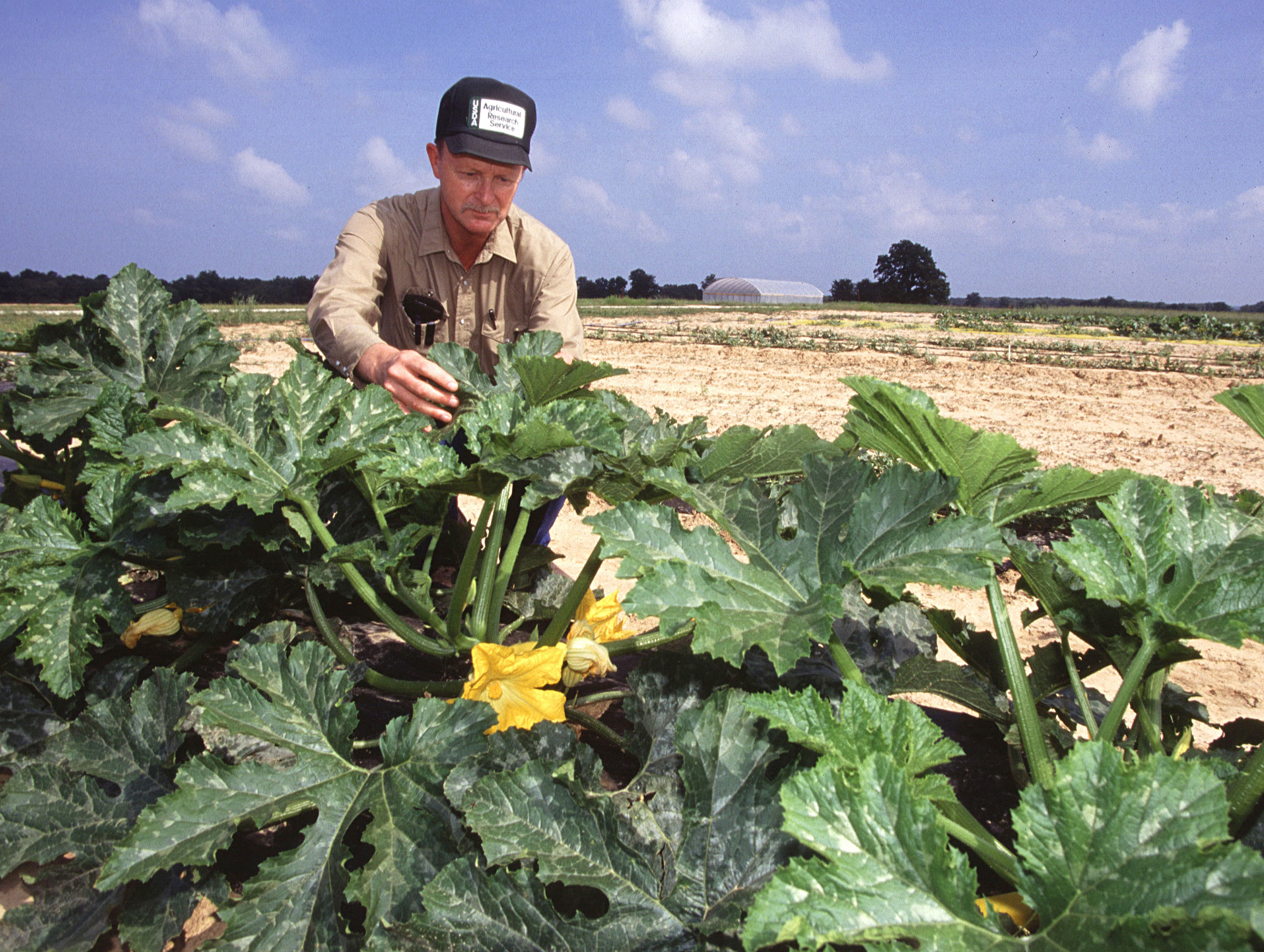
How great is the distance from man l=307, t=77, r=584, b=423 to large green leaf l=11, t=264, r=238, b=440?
1.40 feet

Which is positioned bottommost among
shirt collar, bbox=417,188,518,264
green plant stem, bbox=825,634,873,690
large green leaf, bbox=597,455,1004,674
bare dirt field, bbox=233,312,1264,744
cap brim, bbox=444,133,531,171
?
bare dirt field, bbox=233,312,1264,744

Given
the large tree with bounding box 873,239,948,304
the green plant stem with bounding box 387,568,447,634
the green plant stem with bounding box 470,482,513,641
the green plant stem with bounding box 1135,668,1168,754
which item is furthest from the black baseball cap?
the large tree with bounding box 873,239,948,304

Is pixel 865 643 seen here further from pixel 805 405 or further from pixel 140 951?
pixel 805 405

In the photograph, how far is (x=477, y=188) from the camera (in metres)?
2.77

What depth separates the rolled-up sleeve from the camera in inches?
94.7

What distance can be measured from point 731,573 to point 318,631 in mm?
1058

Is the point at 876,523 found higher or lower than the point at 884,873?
higher

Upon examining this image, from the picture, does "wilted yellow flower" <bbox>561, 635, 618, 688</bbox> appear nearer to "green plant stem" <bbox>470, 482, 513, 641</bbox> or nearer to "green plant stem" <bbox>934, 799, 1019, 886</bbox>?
"green plant stem" <bbox>470, 482, 513, 641</bbox>

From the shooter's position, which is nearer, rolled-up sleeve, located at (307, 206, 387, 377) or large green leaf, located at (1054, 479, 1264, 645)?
large green leaf, located at (1054, 479, 1264, 645)

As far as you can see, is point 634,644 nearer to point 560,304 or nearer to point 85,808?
point 85,808

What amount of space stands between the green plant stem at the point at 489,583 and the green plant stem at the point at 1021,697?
0.87m

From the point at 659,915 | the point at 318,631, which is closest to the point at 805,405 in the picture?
the point at 318,631

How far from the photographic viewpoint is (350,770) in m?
1.19

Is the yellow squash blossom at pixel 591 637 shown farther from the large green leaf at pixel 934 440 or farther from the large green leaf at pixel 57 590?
the large green leaf at pixel 57 590
